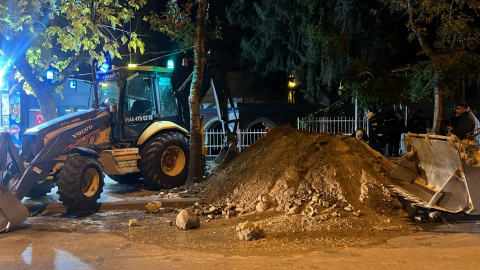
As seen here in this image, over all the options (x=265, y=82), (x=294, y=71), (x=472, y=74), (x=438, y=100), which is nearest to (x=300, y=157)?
(x=438, y=100)

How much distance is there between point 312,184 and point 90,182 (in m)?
4.64

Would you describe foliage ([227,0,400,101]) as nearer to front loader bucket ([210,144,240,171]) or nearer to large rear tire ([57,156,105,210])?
front loader bucket ([210,144,240,171])

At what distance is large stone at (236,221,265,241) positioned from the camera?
6.15 metres

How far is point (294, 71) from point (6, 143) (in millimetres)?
13801

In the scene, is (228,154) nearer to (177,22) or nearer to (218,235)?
(177,22)

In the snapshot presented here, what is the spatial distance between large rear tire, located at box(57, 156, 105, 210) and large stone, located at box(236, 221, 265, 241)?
12.0 ft

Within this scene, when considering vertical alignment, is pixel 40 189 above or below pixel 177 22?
below

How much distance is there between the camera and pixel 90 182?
339 inches

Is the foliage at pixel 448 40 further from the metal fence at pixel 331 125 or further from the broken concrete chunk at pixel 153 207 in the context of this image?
the broken concrete chunk at pixel 153 207

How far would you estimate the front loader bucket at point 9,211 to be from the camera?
6855 mm

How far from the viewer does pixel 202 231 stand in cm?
685

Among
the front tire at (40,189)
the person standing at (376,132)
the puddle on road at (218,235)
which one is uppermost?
the person standing at (376,132)

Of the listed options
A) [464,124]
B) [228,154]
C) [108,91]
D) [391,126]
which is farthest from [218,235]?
[391,126]

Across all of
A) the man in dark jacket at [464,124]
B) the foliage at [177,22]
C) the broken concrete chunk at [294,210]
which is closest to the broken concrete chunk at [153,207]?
the broken concrete chunk at [294,210]
